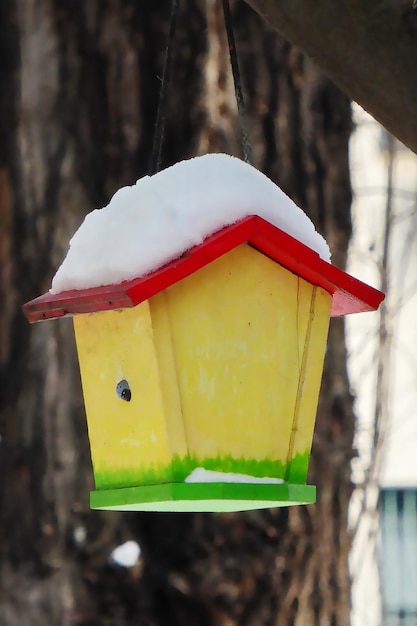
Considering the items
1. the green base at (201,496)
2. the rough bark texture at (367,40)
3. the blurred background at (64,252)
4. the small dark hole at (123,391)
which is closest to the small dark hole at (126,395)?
the small dark hole at (123,391)

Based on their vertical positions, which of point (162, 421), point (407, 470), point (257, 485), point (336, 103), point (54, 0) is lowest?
point (407, 470)

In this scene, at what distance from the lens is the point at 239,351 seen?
1.46 m

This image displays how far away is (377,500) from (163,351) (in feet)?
9.24

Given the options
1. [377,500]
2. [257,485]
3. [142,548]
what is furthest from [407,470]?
[257,485]

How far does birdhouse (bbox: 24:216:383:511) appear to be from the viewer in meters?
1.38

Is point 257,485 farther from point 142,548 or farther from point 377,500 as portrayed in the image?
point 377,500

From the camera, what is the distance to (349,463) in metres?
2.53

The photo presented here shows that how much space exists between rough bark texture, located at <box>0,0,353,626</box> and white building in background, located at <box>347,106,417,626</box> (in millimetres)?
994

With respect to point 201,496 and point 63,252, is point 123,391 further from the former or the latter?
point 63,252

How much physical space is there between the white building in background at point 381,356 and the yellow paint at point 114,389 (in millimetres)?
2036

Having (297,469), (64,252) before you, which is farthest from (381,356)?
(297,469)

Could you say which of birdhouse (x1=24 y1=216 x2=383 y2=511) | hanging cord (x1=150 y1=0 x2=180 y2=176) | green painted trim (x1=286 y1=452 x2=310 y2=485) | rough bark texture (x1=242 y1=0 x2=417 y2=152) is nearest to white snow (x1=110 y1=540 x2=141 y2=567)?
birdhouse (x1=24 y1=216 x2=383 y2=511)

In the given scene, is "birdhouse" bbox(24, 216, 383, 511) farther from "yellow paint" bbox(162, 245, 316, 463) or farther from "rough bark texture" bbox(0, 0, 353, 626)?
"rough bark texture" bbox(0, 0, 353, 626)

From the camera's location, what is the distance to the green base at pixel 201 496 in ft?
4.43
